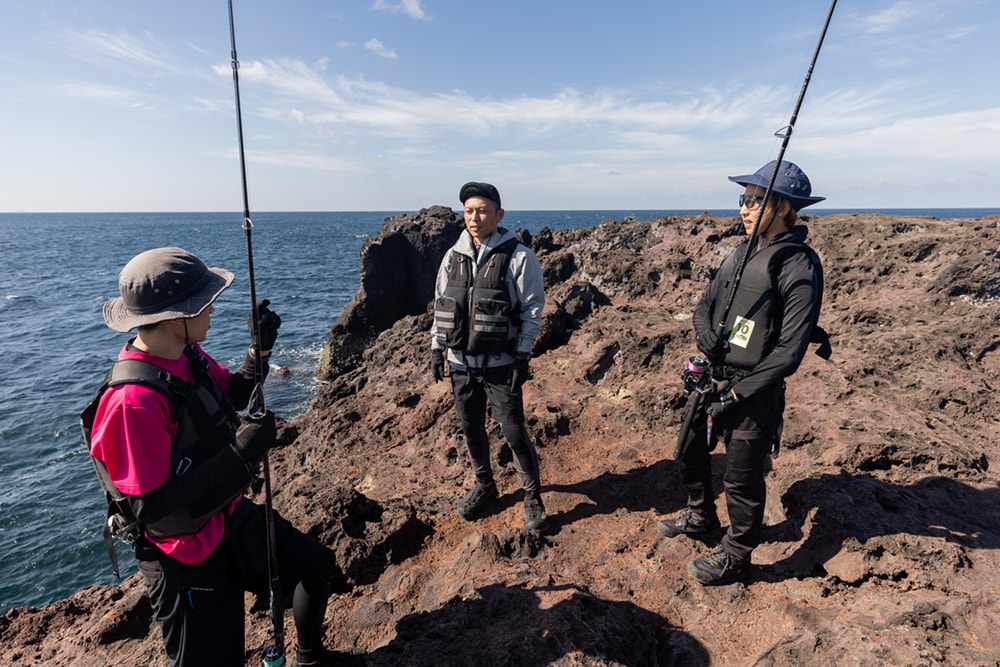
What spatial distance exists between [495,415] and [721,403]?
188 centimetres

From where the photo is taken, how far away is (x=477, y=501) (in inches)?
189

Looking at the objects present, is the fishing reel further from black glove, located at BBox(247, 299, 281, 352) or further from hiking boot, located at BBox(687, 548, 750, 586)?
black glove, located at BBox(247, 299, 281, 352)

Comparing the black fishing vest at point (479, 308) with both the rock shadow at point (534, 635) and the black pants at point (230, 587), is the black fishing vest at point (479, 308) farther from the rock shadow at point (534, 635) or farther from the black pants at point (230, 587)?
the black pants at point (230, 587)

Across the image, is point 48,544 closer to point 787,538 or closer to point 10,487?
point 10,487

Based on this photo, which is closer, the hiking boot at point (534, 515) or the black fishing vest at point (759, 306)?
the black fishing vest at point (759, 306)

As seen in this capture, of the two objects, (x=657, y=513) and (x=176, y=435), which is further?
(x=657, y=513)

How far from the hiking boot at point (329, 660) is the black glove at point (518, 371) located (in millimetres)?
2175

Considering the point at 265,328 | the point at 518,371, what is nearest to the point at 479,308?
the point at 518,371

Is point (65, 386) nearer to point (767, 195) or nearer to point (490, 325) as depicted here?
point (490, 325)

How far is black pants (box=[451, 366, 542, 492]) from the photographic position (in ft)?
14.3

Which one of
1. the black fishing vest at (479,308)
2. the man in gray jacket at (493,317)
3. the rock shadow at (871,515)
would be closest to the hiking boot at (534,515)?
the man in gray jacket at (493,317)

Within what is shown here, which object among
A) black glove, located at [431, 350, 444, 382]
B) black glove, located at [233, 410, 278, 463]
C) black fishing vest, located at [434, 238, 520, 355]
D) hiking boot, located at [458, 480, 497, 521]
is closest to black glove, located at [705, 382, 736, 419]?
black fishing vest, located at [434, 238, 520, 355]

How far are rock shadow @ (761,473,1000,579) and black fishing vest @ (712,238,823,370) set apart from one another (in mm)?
1584

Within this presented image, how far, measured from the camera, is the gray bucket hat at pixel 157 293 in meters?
2.29
